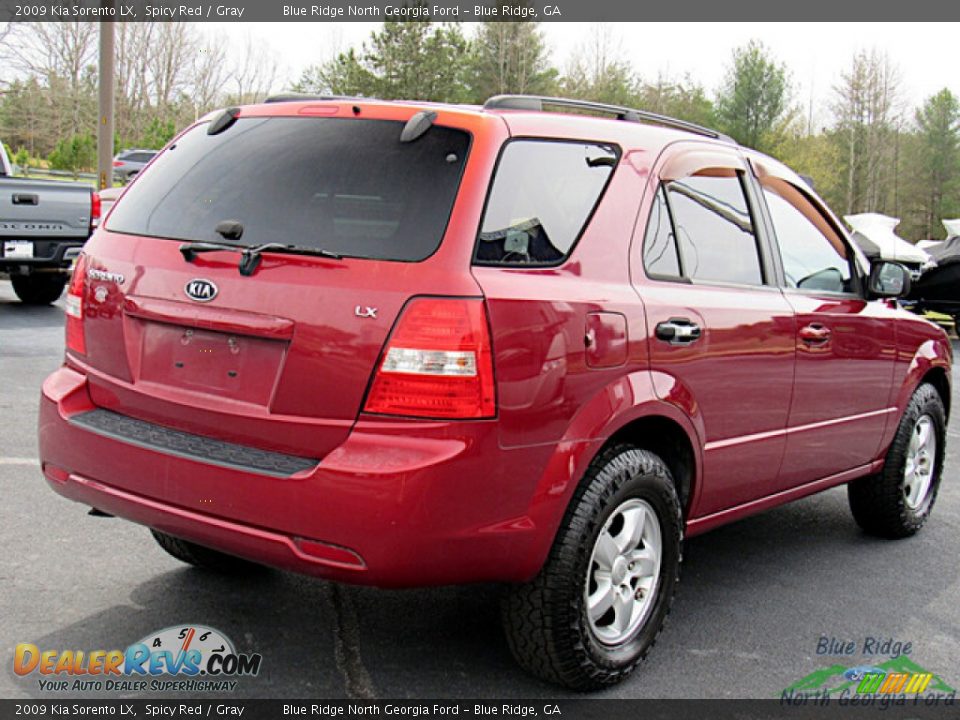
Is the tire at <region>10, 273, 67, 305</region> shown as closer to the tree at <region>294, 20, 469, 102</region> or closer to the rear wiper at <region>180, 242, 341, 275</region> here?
the rear wiper at <region>180, 242, 341, 275</region>

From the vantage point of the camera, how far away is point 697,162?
3904 mm

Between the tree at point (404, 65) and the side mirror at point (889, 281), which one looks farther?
the tree at point (404, 65)

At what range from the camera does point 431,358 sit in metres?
2.82

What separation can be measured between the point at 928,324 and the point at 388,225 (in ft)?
11.3

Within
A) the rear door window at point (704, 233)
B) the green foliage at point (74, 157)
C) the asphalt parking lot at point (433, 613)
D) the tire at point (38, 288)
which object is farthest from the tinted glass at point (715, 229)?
the green foliage at point (74, 157)

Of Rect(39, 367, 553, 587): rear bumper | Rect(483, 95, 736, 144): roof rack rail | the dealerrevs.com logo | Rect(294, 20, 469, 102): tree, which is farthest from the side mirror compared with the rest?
Rect(294, 20, 469, 102): tree

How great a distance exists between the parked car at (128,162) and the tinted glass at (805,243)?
34076 millimetres

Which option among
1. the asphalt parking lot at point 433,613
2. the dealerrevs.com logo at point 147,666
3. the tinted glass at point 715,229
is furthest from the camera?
the tinted glass at point 715,229

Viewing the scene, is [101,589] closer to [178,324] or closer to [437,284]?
[178,324]

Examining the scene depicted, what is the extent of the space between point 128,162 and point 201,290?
126 feet

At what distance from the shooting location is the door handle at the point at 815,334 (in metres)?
4.21

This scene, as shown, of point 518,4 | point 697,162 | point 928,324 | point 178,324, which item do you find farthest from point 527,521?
point 518,4

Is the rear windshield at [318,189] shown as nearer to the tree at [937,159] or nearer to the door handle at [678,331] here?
the door handle at [678,331]

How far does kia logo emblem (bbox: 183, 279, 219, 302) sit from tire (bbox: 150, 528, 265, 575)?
127cm
